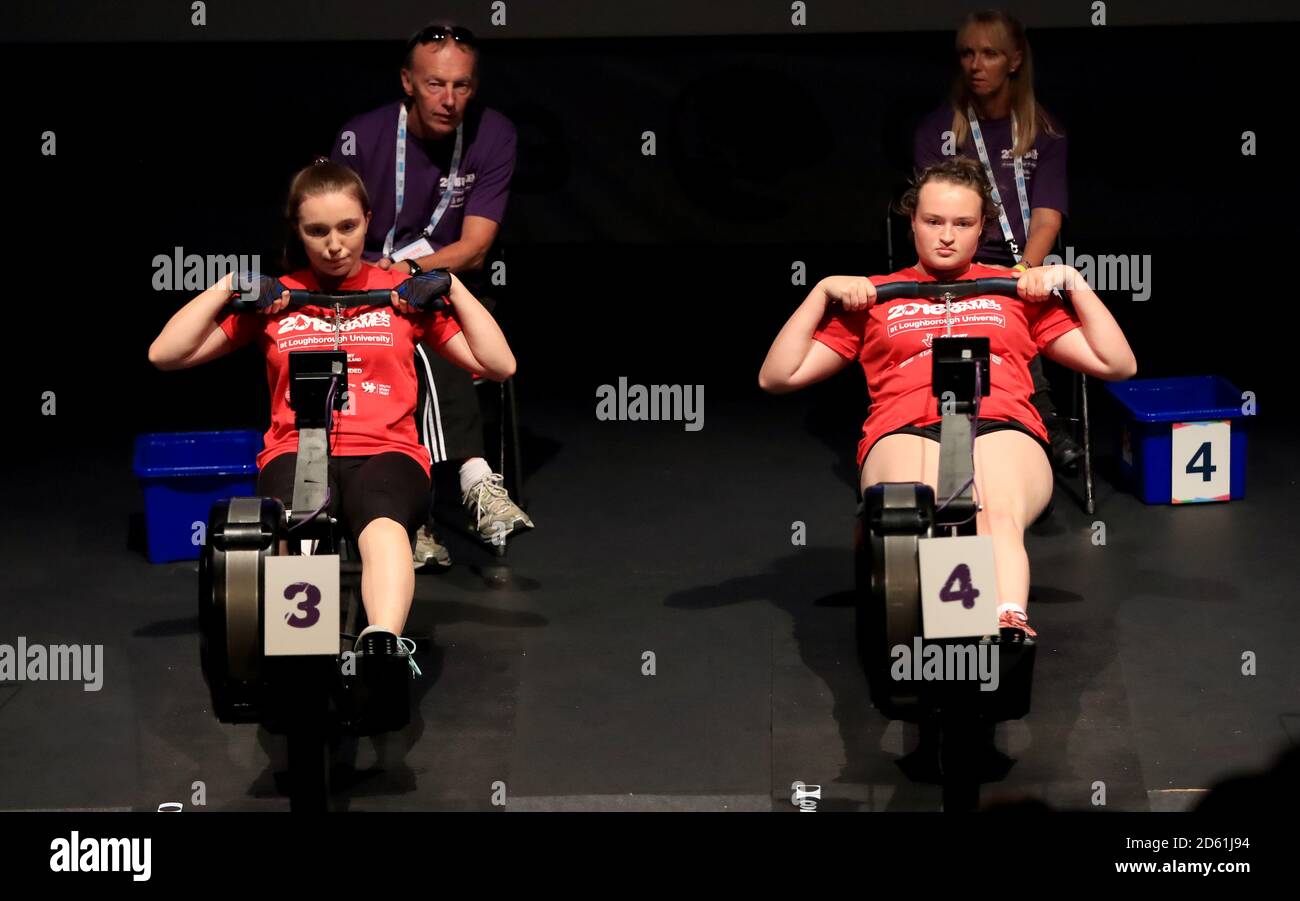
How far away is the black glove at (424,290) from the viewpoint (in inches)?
140

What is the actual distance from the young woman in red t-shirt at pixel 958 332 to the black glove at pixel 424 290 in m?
0.68

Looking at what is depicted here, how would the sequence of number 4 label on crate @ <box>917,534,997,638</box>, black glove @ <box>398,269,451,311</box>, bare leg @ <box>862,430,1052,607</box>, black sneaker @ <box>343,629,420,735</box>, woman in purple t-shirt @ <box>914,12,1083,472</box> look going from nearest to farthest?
number 4 label on crate @ <box>917,534,997,638</box>, black sneaker @ <box>343,629,420,735</box>, bare leg @ <box>862,430,1052,607</box>, black glove @ <box>398,269,451,311</box>, woman in purple t-shirt @ <box>914,12,1083,472</box>

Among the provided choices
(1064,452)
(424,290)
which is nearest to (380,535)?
(424,290)

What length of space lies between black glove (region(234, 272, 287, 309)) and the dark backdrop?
2.85 meters

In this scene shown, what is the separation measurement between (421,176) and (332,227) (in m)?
1.18

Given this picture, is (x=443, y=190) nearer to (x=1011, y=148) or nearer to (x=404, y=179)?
(x=404, y=179)

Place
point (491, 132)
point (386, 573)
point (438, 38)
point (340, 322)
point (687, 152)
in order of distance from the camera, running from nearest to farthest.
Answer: point (386, 573) < point (340, 322) < point (438, 38) < point (491, 132) < point (687, 152)

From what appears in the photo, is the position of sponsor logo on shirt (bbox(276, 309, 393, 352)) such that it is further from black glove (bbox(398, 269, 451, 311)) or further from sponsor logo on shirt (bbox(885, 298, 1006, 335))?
sponsor logo on shirt (bbox(885, 298, 1006, 335))

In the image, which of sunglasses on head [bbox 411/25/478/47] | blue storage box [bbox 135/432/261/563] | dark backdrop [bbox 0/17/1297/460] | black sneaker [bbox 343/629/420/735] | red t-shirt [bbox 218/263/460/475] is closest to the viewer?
black sneaker [bbox 343/629/420/735]

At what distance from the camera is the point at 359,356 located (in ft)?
12.1

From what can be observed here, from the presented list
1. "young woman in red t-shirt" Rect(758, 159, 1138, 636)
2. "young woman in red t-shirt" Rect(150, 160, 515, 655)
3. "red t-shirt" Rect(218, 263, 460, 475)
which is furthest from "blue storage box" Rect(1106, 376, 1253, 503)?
"red t-shirt" Rect(218, 263, 460, 475)

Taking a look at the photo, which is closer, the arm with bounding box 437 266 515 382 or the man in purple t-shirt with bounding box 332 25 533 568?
the arm with bounding box 437 266 515 382

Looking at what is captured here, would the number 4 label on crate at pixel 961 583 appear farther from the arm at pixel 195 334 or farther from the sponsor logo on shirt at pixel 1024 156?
the sponsor logo on shirt at pixel 1024 156

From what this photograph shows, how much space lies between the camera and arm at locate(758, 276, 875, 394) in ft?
11.8
